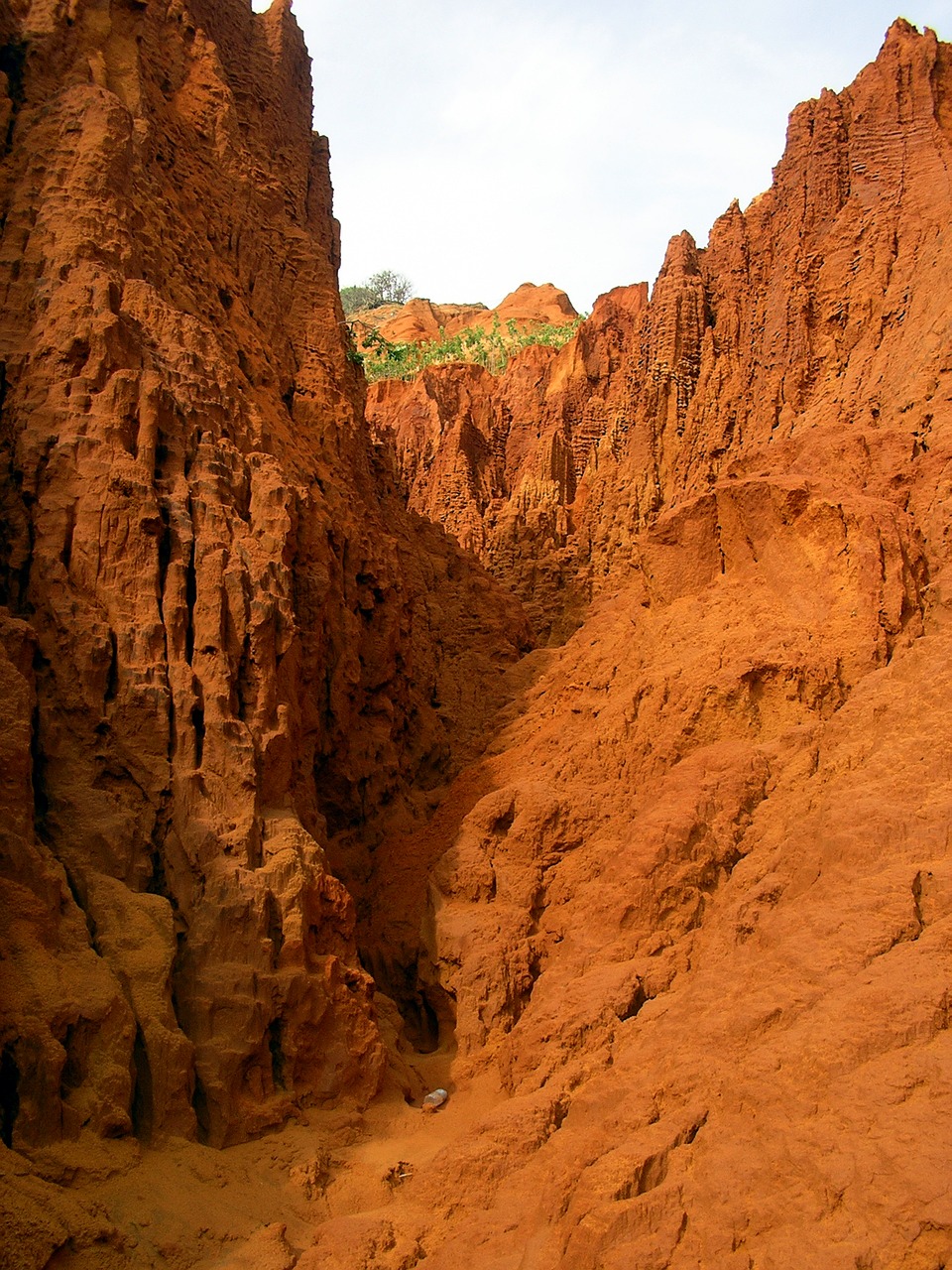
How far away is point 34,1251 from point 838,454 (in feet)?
42.1

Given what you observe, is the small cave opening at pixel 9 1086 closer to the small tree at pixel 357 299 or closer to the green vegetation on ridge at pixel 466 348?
the green vegetation on ridge at pixel 466 348

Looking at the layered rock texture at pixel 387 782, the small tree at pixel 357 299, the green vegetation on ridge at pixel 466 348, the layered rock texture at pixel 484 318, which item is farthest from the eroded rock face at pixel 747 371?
the small tree at pixel 357 299

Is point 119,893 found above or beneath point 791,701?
beneath

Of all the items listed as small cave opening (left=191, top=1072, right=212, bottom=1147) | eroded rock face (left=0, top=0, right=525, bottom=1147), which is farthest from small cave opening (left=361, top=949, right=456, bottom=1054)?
small cave opening (left=191, top=1072, right=212, bottom=1147)

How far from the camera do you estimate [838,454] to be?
15.8 meters

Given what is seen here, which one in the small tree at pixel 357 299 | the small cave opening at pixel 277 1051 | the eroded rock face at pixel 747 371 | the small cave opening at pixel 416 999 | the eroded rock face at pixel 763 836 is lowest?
the small cave opening at pixel 416 999

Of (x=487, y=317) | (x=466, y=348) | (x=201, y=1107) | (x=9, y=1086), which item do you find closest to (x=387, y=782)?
(x=201, y=1107)

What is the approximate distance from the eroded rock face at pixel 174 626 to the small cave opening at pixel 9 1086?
0.02 m

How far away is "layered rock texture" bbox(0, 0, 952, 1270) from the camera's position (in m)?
9.09

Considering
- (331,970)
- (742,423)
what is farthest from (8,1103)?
(742,423)

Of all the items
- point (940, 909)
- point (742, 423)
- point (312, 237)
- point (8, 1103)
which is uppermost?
point (312, 237)

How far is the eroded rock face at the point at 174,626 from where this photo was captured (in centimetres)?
1120

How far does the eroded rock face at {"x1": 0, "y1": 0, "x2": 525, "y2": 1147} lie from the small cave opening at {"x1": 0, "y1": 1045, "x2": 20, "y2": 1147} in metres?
0.02

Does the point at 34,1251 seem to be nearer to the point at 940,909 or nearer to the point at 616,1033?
the point at 616,1033
